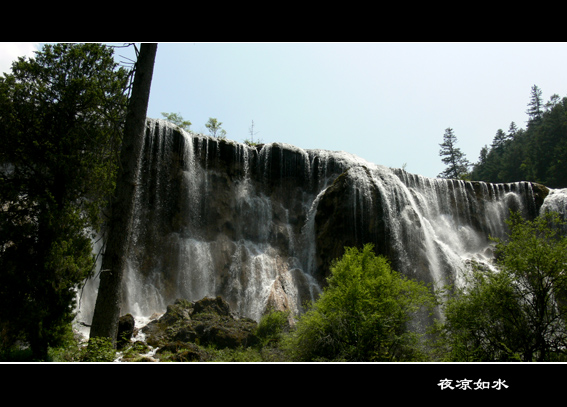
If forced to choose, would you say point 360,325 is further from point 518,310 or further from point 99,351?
point 99,351

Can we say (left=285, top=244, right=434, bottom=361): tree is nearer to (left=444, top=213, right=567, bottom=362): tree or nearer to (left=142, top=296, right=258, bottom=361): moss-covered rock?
(left=444, top=213, right=567, bottom=362): tree

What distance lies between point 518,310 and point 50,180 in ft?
33.6

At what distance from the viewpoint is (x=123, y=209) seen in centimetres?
527

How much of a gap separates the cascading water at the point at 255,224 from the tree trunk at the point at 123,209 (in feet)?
36.3

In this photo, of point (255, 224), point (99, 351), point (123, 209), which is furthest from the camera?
point (255, 224)

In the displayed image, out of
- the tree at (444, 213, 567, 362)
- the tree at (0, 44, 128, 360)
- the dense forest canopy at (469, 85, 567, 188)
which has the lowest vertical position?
the tree at (444, 213, 567, 362)

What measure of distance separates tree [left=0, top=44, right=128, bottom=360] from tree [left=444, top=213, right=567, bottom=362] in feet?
24.6

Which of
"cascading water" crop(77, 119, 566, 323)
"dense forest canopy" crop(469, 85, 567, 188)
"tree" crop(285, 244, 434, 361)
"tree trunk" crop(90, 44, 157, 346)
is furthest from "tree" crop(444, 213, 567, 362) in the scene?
"dense forest canopy" crop(469, 85, 567, 188)

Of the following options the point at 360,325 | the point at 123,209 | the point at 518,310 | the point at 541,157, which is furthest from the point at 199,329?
the point at 541,157

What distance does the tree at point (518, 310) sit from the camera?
5871mm

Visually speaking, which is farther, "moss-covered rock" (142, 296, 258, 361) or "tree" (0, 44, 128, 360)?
"moss-covered rock" (142, 296, 258, 361)

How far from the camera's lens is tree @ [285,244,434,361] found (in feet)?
23.4
